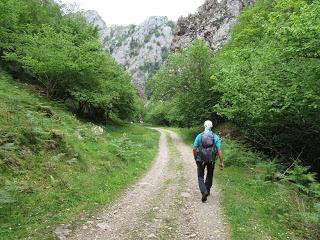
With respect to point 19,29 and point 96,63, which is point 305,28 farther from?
point 19,29

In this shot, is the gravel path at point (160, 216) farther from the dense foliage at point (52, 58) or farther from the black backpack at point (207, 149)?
the dense foliage at point (52, 58)

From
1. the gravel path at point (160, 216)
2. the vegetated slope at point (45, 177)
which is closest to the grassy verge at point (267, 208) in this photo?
the gravel path at point (160, 216)

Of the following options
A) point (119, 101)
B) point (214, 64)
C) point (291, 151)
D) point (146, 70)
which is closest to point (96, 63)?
point (214, 64)

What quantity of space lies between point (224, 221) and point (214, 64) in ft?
98.2

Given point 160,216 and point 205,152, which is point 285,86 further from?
point 160,216

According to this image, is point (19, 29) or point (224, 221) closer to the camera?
point (224, 221)

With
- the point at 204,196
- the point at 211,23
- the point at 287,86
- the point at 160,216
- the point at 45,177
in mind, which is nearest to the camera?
the point at 160,216

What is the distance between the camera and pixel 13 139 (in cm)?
1181

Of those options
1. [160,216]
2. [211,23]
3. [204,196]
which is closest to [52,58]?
[204,196]

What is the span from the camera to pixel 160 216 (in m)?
9.35

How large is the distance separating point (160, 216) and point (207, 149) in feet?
9.18

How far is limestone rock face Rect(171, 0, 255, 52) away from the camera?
77.4 meters

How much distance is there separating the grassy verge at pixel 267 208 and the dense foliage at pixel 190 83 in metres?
21.8

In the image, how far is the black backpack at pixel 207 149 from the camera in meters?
10.8
